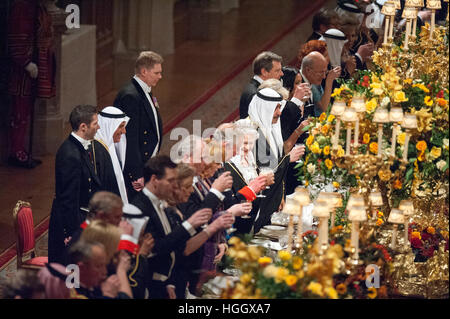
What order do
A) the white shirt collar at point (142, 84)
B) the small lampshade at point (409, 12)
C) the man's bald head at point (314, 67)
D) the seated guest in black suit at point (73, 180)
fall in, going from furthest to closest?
the man's bald head at point (314, 67)
the white shirt collar at point (142, 84)
the seated guest in black suit at point (73, 180)
the small lampshade at point (409, 12)

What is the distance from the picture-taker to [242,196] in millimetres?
6289

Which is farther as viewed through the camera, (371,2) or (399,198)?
(371,2)

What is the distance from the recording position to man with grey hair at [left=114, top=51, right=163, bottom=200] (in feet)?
24.9

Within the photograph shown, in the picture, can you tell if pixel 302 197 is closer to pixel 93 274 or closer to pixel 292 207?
pixel 292 207

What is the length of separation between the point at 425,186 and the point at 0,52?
18.9ft

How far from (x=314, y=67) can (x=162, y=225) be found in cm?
348

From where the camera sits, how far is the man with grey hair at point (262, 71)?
8094mm

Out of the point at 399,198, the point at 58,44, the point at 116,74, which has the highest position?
the point at 399,198

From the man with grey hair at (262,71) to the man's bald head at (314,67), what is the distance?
0.26 metres

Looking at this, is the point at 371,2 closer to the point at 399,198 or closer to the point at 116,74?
the point at 116,74

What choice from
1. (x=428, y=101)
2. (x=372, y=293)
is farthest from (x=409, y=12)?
(x=372, y=293)

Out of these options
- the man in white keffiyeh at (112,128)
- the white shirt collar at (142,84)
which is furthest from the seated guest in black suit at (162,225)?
the white shirt collar at (142,84)

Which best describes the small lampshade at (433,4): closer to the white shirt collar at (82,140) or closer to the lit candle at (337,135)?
the lit candle at (337,135)
